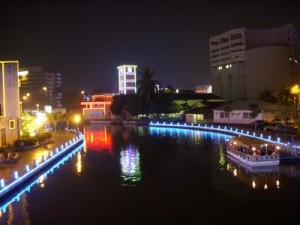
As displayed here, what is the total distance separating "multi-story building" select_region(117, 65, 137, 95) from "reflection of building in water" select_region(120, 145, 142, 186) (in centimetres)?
8302

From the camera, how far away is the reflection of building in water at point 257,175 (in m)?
29.5

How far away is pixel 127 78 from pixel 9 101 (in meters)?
89.8

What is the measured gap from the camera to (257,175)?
32.8 meters

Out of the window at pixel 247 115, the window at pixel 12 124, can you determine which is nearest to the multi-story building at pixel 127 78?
the window at pixel 247 115

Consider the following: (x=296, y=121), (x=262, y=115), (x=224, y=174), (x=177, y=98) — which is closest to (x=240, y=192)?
(x=224, y=174)

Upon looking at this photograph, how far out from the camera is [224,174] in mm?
33688

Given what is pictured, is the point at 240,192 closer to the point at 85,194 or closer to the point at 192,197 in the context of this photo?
the point at 192,197

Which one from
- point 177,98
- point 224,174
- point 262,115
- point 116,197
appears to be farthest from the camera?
point 177,98

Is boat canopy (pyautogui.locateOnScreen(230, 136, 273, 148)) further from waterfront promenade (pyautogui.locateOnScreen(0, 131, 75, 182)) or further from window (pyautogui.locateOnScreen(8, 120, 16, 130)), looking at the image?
window (pyautogui.locateOnScreen(8, 120, 16, 130))

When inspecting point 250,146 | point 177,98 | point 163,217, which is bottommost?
point 163,217

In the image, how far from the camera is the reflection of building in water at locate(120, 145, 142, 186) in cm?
3283

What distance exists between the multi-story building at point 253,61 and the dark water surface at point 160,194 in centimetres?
8962

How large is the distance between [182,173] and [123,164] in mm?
7412

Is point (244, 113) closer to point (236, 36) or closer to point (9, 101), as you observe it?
point (9, 101)
